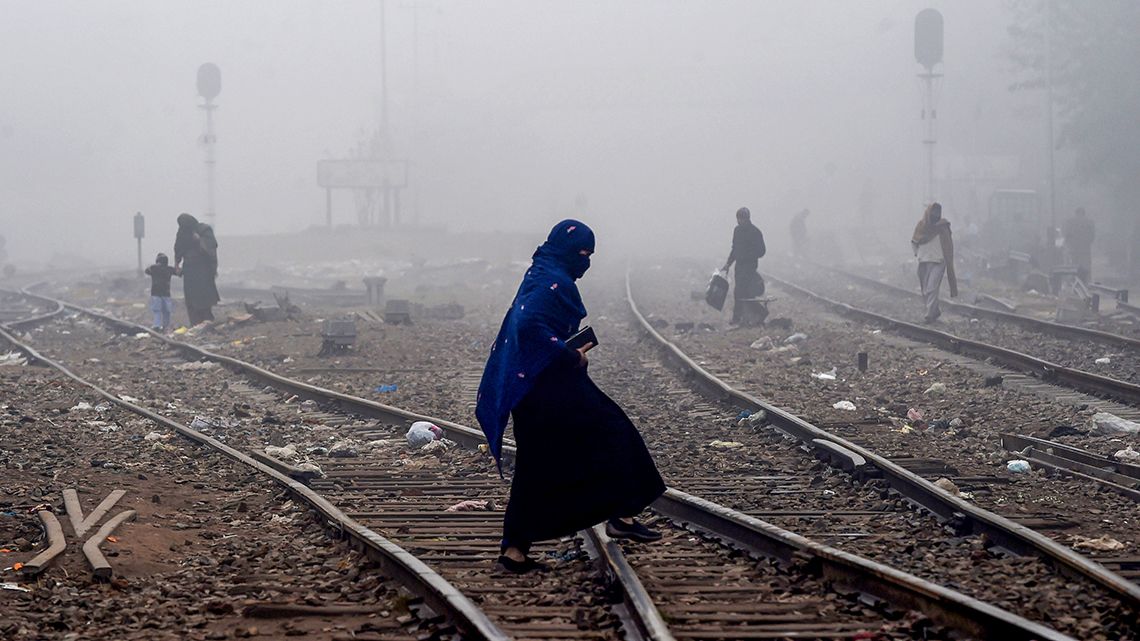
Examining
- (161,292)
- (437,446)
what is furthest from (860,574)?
(161,292)

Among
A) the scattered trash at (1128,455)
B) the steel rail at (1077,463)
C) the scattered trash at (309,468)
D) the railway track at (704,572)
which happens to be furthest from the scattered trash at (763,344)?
the scattered trash at (309,468)

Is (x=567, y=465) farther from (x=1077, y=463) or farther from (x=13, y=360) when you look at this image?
(x=13, y=360)

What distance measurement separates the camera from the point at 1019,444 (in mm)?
9250

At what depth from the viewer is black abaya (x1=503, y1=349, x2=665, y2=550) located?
5.98 meters

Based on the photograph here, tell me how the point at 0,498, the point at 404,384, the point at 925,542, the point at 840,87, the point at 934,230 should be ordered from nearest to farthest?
1. the point at 925,542
2. the point at 0,498
3. the point at 404,384
4. the point at 934,230
5. the point at 840,87

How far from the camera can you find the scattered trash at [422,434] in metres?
10.0

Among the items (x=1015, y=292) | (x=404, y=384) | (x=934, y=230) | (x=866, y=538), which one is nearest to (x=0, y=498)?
(x=866, y=538)

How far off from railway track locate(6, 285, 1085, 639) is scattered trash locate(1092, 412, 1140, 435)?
14.2 feet

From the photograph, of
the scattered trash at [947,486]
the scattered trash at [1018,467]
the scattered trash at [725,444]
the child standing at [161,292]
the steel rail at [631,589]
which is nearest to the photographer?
the steel rail at [631,589]

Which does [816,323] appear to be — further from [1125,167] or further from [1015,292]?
[1125,167]

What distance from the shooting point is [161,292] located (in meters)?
19.9

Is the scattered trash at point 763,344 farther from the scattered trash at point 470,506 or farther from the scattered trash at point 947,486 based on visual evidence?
the scattered trash at point 470,506

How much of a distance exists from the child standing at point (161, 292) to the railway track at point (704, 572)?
11.8 m

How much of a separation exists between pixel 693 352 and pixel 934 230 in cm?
419
